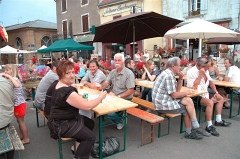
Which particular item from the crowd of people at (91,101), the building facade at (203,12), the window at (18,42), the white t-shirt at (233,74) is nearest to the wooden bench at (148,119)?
the crowd of people at (91,101)

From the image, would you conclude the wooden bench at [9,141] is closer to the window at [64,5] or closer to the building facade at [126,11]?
the building facade at [126,11]

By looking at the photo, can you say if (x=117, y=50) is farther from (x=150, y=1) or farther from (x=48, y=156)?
(x=48, y=156)

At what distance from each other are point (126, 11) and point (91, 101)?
52.0 feet

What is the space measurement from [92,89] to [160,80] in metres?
1.44

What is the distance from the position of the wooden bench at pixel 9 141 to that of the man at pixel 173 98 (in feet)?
7.19

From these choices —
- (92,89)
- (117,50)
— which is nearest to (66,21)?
(117,50)

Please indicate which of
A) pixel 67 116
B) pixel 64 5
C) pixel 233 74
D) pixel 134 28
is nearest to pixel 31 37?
pixel 64 5

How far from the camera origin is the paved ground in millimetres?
2943

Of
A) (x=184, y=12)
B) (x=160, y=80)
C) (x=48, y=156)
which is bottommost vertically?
(x=48, y=156)

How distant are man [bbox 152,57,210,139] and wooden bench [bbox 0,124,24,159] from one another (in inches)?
86.3

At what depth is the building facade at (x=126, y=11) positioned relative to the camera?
51.4 feet

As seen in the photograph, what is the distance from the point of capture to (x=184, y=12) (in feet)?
45.1

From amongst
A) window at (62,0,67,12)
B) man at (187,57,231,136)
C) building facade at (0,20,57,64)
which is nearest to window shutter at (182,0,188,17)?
man at (187,57,231,136)

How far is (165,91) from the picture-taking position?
3307 millimetres
